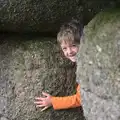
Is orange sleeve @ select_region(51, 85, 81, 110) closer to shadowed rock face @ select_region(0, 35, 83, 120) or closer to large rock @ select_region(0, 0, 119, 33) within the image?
shadowed rock face @ select_region(0, 35, 83, 120)

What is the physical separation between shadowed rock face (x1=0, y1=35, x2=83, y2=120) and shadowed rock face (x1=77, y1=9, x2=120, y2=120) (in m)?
0.38

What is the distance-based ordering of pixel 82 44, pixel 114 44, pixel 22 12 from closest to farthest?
pixel 114 44
pixel 82 44
pixel 22 12

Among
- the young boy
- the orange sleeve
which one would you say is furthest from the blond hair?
the orange sleeve

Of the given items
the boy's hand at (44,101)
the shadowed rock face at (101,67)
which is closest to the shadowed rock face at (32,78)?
the boy's hand at (44,101)

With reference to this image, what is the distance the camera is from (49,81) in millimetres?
1725

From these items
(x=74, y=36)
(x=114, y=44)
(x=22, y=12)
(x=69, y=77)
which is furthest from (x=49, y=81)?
(x=114, y=44)

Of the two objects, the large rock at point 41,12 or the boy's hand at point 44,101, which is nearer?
the large rock at point 41,12

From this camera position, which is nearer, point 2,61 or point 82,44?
point 82,44

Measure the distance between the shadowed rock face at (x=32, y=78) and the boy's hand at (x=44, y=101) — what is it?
0.8 inches

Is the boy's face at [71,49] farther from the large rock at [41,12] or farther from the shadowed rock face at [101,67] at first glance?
the shadowed rock face at [101,67]

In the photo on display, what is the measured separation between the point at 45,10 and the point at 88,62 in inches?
16.0

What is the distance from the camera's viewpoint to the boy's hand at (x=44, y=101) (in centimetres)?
171

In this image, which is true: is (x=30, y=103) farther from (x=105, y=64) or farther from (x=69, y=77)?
(x=105, y=64)

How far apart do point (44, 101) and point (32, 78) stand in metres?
0.12
